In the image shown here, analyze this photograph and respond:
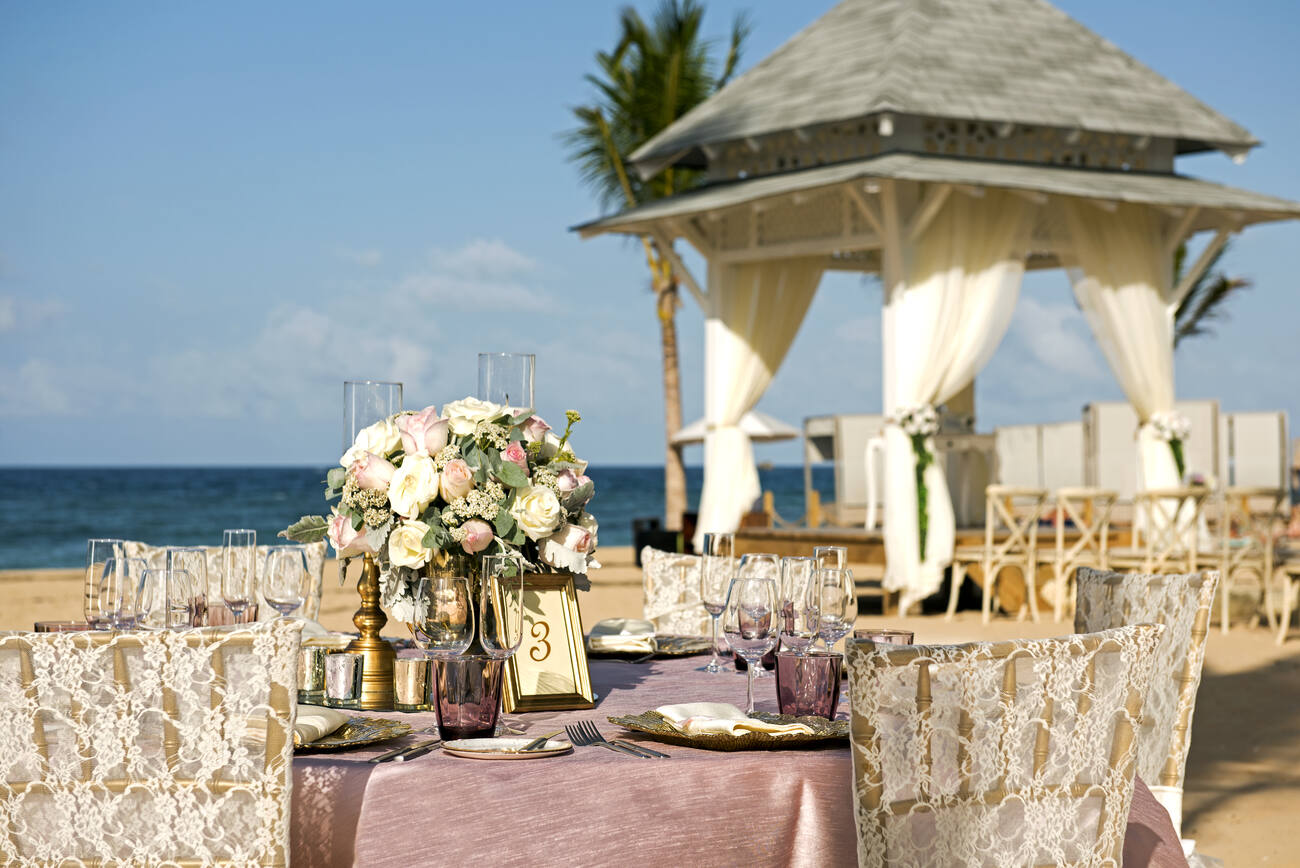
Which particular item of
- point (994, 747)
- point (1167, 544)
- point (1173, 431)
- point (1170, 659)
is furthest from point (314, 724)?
point (1173, 431)

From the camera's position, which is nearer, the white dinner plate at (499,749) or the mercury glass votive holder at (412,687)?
the white dinner plate at (499,749)

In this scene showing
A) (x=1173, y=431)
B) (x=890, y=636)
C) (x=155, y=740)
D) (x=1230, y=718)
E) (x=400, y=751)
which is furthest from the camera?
(x=1173, y=431)

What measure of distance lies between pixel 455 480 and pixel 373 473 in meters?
0.18

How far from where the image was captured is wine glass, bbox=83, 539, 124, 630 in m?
2.91

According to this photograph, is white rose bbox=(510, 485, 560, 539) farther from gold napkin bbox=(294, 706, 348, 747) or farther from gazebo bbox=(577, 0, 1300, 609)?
gazebo bbox=(577, 0, 1300, 609)

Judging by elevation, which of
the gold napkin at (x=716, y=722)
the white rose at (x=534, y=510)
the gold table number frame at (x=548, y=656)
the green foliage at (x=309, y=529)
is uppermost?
the white rose at (x=534, y=510)

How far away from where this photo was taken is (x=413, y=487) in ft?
8.87

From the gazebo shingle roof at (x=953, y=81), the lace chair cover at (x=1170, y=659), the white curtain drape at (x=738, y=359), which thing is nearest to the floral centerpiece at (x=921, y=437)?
the white curtain drape at (x=738, y=359)

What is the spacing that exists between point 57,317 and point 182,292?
4.74 meters

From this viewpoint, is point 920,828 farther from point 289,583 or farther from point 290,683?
point 289,583

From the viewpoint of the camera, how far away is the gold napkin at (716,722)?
244 cm

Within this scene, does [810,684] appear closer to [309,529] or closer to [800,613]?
[800,613]

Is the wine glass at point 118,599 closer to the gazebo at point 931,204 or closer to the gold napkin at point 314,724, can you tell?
the gold napkin at point 314,724

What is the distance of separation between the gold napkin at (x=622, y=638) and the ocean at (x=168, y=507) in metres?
22.2
